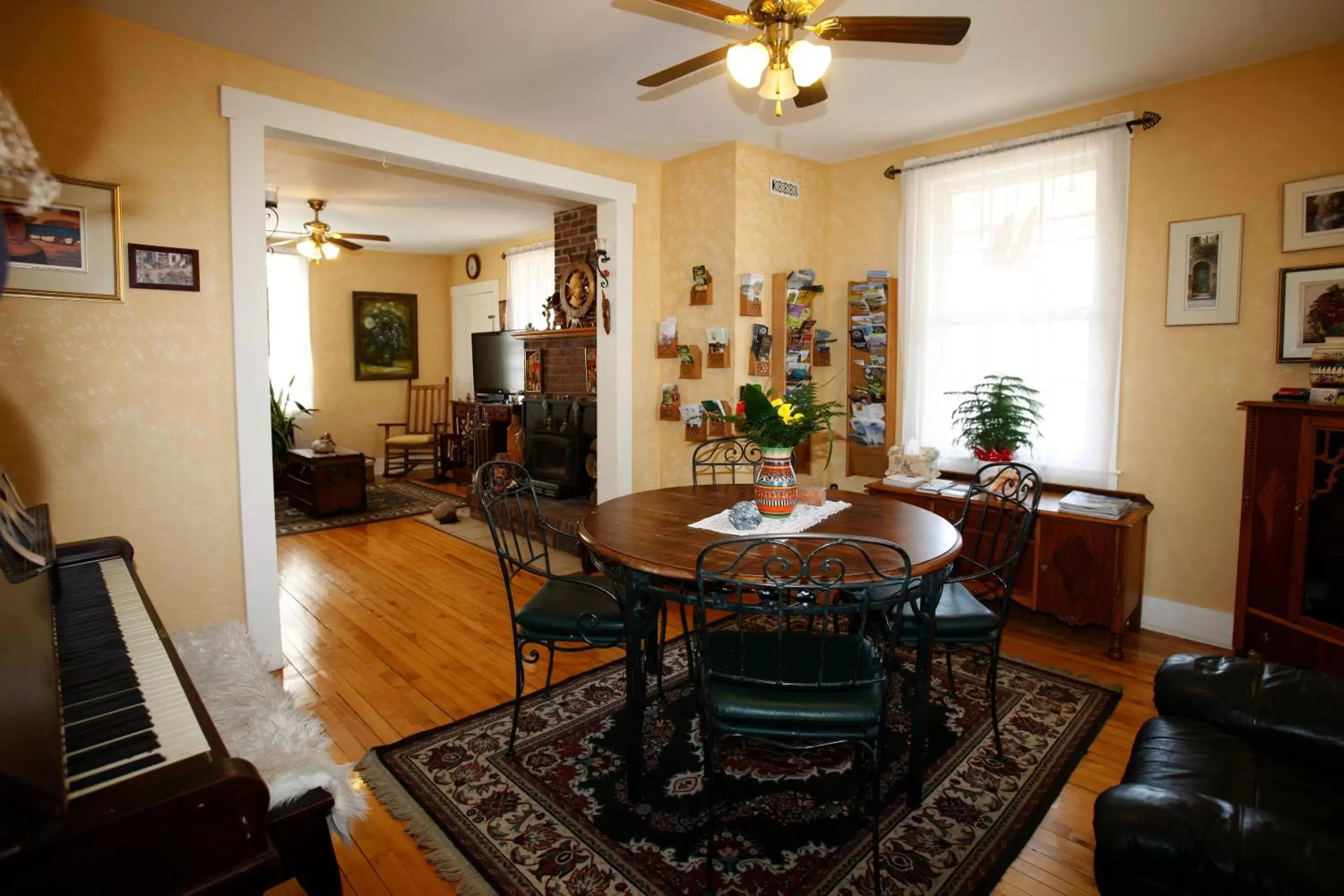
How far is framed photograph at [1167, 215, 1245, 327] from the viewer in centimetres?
303

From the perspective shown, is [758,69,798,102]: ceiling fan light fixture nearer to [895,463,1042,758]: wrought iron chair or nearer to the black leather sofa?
[895,463,1042,758]: wrought iron chair

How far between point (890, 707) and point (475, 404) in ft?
17.6

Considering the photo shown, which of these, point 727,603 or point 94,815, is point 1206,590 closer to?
point 727,603

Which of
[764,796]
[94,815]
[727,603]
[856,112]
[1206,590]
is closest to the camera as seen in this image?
[94,815]

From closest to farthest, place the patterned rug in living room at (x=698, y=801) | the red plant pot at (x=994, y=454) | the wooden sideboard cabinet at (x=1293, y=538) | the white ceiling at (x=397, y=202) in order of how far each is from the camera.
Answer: the patterned rug in living room at (x=698, y=801)
the wooden sideboard cabinet at (x=1293, y=538)
the red plant pot at (x=994, y=454)
the white ceiling at (x=397, y=202)

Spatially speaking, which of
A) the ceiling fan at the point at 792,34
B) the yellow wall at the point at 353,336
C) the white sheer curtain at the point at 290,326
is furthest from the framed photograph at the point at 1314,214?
the white sheer curtain at the point at 290,326

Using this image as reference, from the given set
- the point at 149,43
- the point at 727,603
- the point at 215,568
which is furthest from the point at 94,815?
the point at 149,43

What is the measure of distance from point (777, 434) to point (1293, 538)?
83.0 inches

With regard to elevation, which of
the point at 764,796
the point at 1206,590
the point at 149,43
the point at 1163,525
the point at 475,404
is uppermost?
the point at 149,43

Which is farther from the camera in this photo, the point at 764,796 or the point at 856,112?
the point at 856,112

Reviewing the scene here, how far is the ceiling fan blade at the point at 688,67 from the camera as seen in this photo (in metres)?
2.08

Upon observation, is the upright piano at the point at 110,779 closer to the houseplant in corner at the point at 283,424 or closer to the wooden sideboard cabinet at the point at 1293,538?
the wooden sideboard cabinet at the point at 1293,538

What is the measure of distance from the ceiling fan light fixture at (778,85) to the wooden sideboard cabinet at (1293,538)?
7.29 feet

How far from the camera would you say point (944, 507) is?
348cm
